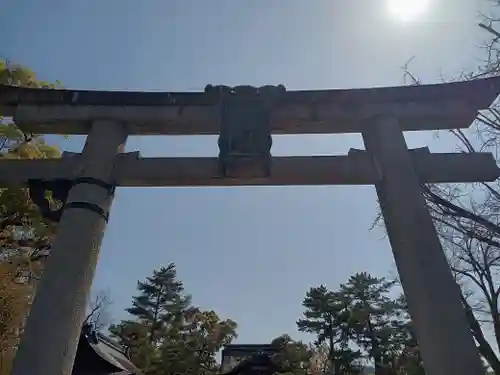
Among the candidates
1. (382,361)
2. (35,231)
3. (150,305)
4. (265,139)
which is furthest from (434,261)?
(150,305)

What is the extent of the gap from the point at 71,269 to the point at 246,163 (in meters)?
1.75

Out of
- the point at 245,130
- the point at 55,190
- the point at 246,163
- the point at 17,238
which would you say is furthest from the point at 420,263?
the point at 17,238

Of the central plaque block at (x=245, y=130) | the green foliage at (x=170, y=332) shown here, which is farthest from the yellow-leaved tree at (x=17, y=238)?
the green foliage at (x=170, y=332)

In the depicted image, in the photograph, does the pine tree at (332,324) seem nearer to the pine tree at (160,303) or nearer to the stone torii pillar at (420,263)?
the pine tree at (160,303)

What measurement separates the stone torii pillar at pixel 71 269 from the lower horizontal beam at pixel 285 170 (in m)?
0.17

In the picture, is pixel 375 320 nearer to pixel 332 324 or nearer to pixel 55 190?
pixel 332 324

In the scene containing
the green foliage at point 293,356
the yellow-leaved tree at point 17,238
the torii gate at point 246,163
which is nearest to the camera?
the torii gate at point 246,163

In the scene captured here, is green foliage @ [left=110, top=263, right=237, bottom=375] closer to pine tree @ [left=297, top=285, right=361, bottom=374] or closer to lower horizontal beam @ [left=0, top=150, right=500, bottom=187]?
pine tree @ [left=297, top=285, right=361, bottom=374]

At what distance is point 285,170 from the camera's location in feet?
12.2

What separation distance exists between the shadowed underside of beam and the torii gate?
1 centimetres

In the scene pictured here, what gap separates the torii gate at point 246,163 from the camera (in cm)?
298

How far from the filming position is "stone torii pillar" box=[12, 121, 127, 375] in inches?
111

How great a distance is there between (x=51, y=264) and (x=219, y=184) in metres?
1.62

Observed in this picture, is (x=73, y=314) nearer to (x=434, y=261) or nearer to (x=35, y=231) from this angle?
(x=434, y=261)
